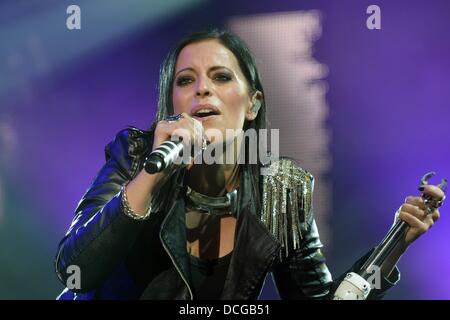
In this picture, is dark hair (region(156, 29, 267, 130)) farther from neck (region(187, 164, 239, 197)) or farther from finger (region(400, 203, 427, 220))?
finger (region(400, 203, 427, 220))

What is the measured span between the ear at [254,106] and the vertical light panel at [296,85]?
0.22ft

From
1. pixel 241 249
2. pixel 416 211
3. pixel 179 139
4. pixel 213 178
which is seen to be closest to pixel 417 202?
pixel 416 211

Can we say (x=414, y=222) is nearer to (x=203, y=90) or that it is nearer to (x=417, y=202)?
(x=417, y=202)

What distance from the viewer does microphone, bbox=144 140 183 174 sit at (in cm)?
120

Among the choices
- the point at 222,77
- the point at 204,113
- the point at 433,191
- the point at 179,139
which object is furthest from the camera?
the point at 222,77

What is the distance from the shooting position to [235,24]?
204cm

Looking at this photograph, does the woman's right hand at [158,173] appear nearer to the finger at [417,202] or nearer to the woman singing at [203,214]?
the woman singing at [203,214]

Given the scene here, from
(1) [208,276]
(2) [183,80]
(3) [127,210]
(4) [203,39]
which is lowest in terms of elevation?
(1) [208,276]

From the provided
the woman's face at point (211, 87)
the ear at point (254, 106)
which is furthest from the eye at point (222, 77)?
the ear at point (254, 106)

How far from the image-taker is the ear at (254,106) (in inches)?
74.7

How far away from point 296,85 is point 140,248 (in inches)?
31.4

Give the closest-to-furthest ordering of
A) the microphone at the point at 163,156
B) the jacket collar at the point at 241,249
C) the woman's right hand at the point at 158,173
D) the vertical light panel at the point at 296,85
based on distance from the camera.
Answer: the microphone at the point at 163,156 → the woman's right hand at the point at 158,173 → the jacket collar at the point at 241,249 → the vertical light panel at the point at 296,85

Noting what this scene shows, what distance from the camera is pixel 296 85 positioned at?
2023mm
